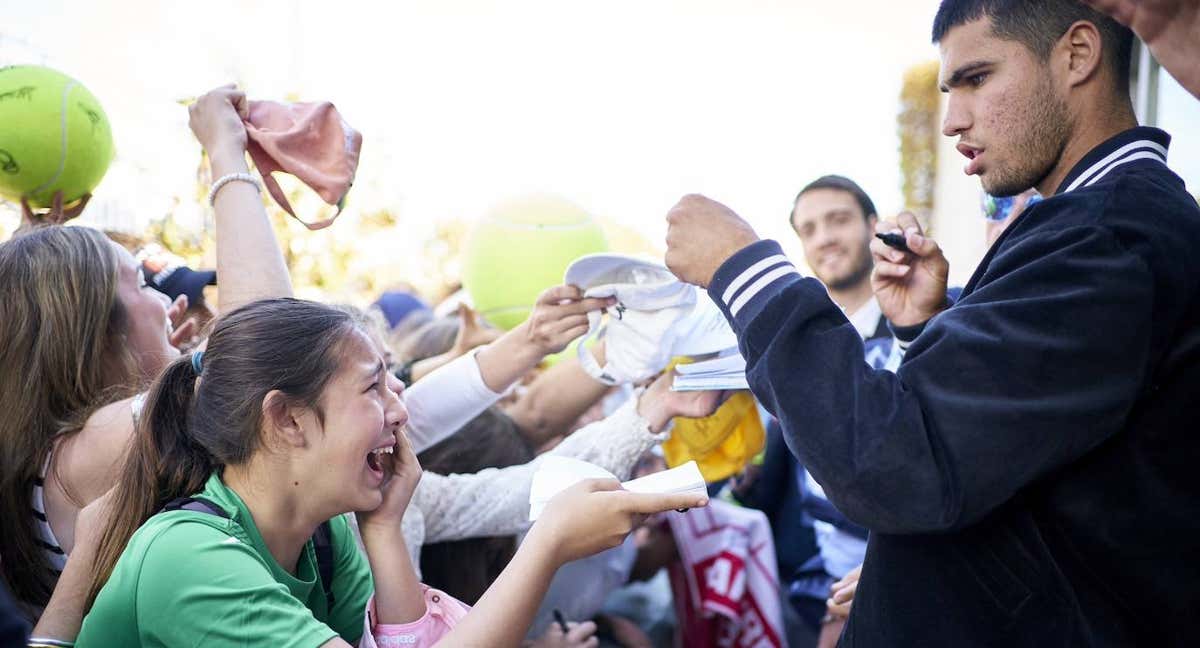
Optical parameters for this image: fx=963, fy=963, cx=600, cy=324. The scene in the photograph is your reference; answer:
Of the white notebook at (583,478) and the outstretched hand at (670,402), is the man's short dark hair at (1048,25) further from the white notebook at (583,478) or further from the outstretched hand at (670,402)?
the outstretched hand at (670,402)

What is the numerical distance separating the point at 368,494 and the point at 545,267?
1.49 m

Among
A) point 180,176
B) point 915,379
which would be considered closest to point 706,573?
point 915,379

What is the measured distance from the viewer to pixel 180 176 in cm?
716

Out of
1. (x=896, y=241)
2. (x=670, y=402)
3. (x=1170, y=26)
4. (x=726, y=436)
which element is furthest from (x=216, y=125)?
(x=1170, y=26)

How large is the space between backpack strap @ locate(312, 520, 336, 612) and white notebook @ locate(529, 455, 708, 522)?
1.48 feet

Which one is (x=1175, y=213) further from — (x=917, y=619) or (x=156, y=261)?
(x=156, y=261)

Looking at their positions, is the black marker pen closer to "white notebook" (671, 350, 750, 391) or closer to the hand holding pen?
the hand holding pen

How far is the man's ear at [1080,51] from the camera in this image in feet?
5.04

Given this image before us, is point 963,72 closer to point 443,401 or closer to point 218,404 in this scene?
point 218,404

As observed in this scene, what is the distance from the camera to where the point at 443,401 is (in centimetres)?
270

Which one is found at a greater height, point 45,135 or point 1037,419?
point 45,135

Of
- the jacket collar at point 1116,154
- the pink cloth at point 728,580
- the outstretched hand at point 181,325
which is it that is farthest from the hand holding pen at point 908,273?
the outstretched hand at point 181,325

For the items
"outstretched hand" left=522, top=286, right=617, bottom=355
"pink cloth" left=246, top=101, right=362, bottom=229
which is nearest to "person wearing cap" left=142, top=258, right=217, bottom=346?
"pink cloth" left=246, top=101, right=362, bottom=229

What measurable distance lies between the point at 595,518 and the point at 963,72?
98cm
